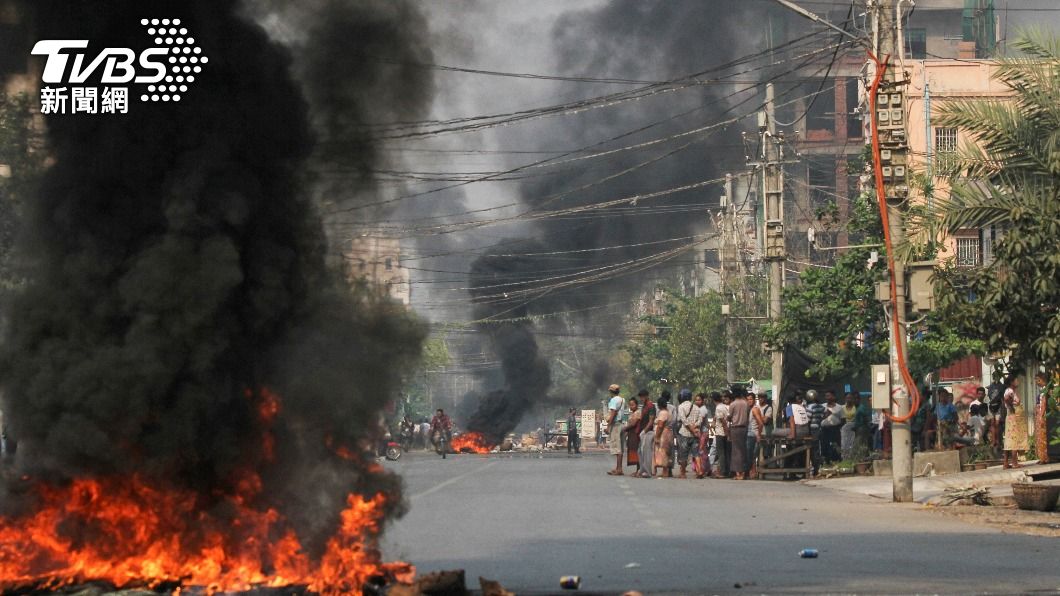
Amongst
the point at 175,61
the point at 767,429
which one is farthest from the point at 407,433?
the point at 175,61

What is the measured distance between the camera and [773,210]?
116 ft

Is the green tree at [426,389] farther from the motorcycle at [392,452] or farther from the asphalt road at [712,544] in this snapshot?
the asphalt road at [712,544]

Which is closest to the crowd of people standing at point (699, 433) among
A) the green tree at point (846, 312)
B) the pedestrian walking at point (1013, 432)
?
the green tree at point (846, 312)

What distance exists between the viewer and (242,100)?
10422 millimetres

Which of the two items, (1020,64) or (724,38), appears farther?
(724,38)

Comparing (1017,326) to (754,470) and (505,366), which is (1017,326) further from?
(505,366)

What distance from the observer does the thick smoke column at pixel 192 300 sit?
31.6 feet

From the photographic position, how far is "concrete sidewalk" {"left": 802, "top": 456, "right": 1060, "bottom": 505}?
22.4 meters

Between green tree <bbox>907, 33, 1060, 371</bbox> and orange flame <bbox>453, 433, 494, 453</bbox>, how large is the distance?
44.1 meters

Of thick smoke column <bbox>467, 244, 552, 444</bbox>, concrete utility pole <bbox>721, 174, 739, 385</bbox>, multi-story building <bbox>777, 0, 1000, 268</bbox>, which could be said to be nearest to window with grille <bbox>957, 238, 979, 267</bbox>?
concrete utility pole <bbox>721, 174, 739, 385</bbox>

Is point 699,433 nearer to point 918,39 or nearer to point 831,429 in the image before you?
point 831,429

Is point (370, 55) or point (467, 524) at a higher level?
point (370, 55)

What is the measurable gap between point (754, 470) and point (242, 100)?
68.4 feet

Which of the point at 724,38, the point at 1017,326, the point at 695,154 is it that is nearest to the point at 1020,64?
the point at 1017,326
